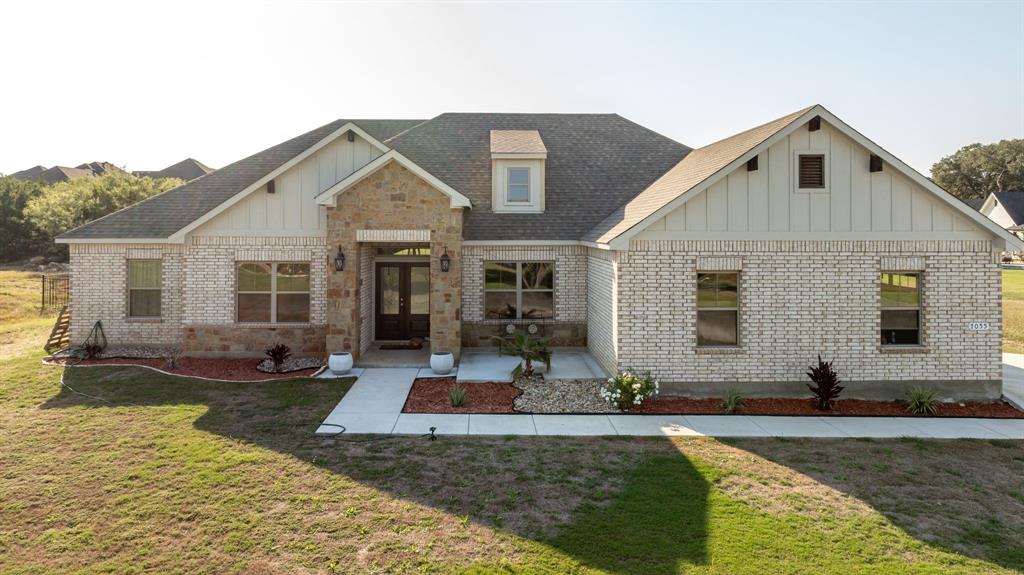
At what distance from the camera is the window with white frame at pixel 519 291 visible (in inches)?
655

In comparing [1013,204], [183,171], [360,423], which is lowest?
[360,423]

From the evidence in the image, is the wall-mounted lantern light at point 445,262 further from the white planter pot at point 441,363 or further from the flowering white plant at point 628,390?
the flowering white plant at point 628,390

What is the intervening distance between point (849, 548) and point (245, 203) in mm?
15483

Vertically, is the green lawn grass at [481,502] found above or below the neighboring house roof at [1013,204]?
below

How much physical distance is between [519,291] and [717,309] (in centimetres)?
620

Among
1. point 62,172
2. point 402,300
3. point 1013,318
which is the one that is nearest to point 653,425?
point 402,300

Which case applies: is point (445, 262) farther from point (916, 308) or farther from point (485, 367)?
point (916, 308)

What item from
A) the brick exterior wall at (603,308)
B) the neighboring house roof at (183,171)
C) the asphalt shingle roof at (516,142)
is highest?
the neighboring house roof at (183,171)

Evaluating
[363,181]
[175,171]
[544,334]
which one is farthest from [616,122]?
[175,171]

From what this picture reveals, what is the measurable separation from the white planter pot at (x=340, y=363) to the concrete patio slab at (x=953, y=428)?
12251mm

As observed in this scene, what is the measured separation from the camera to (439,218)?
1458cm

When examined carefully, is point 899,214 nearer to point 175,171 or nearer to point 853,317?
point 853,317

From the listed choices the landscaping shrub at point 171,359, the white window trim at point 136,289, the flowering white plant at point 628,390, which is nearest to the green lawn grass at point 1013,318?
the flowering white plant at point 628,390

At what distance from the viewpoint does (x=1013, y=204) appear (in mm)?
69438
